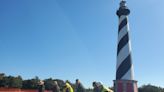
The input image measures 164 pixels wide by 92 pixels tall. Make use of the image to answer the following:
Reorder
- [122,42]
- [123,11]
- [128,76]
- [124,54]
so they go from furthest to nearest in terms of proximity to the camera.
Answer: [123,11], [122,42], [124,54], [128,76]

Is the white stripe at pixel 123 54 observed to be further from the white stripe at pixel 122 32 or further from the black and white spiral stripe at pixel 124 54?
the white stripe at pixel 122 32

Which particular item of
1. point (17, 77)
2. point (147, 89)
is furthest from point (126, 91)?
point (17, 77)

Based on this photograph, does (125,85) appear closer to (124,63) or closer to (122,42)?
(124,63)

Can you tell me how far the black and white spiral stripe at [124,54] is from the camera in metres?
34.2

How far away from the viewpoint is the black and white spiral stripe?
3416 cm

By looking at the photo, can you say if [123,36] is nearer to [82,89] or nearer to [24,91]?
[24,91]

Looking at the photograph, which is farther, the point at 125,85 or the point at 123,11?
the point at 123,11

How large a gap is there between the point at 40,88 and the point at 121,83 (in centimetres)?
2194

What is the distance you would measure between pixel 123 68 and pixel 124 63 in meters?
0.60

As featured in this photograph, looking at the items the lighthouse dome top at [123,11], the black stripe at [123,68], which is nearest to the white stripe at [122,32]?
the lighthouse dome top at [123,11]

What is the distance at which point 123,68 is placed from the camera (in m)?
34.2

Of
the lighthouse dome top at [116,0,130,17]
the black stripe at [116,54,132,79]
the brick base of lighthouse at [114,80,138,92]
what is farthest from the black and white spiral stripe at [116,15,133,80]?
the lighthouse dome top at [116,0,130,17]

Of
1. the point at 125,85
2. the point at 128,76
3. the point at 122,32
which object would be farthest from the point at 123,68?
the point at 122,32

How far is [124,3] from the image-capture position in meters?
38.3
